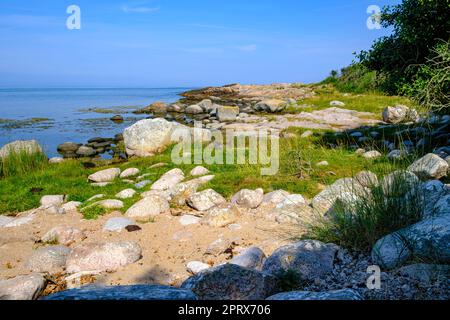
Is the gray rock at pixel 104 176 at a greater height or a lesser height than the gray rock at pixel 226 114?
lesser

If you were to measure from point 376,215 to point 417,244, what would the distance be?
69 centimetres

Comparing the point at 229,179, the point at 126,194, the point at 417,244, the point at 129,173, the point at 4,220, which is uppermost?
the point at 417,244

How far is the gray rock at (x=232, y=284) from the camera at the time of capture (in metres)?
3.59

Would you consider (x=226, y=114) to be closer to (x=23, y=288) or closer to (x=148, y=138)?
(x=148, y=138)

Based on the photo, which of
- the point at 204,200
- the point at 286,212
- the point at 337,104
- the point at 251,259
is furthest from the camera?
the point at 337,104

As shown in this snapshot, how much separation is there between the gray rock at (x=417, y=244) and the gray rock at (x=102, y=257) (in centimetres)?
318

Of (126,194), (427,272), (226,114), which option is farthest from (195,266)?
(226,114)

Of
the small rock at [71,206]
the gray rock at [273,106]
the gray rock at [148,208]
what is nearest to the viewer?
the gray rock at [148,208]

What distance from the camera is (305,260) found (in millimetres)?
4164

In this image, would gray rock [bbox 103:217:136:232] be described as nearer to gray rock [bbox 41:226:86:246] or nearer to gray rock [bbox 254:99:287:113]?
gray rock [bbox 41:226:86:246]

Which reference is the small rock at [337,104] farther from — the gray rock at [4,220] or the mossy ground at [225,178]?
the gray rock at [4,220]

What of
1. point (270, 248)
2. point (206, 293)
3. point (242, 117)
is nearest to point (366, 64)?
point (270, 248)

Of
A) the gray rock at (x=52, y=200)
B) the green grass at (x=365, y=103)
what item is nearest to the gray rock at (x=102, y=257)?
the gray rock at (x=52, y=200)

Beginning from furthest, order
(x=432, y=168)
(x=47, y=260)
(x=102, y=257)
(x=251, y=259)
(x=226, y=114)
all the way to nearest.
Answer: (x=226, y=114) → (x=432, y=168) → (x=47, y=260) → (x=102, y=257) → (x=251, y=259)
